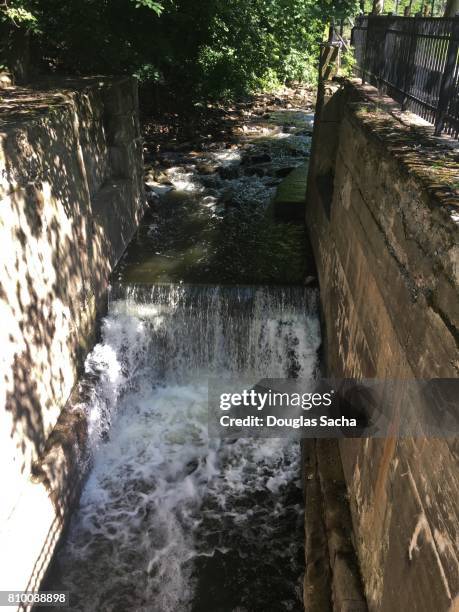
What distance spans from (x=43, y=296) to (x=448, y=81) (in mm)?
4398

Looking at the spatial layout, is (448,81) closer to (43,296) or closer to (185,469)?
(43,296)

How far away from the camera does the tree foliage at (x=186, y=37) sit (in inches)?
348

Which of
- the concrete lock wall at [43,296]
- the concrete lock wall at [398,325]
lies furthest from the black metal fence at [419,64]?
the concrete lock wall at [43,296]

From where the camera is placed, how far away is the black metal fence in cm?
420

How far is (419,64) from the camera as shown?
5250mm

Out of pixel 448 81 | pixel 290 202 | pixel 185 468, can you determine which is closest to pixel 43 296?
pixel 185 468

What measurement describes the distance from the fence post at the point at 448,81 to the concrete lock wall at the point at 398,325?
139 millimetres

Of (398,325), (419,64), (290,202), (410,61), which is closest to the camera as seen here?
(398,325)

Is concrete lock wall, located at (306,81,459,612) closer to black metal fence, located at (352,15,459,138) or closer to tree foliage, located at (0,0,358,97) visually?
black metal fence, located at (352,15,459,138)

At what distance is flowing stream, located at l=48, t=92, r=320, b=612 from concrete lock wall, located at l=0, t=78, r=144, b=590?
448mm

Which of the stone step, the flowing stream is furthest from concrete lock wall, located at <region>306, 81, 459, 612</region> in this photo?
the stone step

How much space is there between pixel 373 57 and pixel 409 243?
529 cm

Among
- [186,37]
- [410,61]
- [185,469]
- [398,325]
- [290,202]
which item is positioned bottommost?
[185,469]

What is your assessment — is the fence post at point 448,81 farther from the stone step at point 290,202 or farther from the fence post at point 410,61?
the stone step at point 290,202
